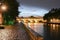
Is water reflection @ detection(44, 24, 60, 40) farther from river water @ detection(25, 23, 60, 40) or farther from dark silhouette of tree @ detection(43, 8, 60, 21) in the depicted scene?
dark silhouette of tree @ detection(43, 8, 60, 21)

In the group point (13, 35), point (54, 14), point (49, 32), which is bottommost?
point (49, 32)

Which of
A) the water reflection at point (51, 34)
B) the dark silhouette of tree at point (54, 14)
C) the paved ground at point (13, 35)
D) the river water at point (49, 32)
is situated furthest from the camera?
the dark silhouette of tree at point (54, 14)

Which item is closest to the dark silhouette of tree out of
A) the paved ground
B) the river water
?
the river water

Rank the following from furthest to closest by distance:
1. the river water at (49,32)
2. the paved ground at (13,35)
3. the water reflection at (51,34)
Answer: the river water at (49,32) < the water reflection at (51,34) < the paved ground at (13,35)

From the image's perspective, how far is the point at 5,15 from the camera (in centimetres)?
4228

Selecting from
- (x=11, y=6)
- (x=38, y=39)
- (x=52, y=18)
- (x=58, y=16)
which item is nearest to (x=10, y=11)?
(x=11, y=6)

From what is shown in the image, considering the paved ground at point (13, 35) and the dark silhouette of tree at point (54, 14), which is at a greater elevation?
the dark silhouette of tree at point (54, 14)

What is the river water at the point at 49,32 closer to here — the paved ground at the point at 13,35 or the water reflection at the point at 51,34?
the water reflection at the point at 51,34

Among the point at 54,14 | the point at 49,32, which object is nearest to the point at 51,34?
the point at 49,32

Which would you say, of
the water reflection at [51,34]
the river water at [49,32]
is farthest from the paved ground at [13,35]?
the water reflection at [51,34]

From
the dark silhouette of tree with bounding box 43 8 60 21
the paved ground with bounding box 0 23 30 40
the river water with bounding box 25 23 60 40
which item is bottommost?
the river water with bounding box 25 23 60 40

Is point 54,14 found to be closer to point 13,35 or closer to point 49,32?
point 49,32

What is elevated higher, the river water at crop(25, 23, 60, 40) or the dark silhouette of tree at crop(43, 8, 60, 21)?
the dark silhouette of tree at crop(43, 8, 60, 21)

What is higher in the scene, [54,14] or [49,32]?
[54,14]
